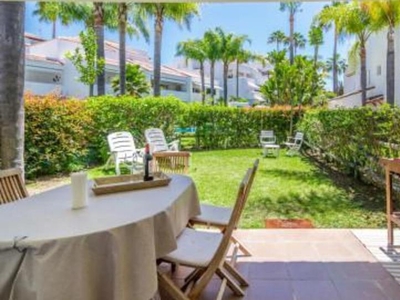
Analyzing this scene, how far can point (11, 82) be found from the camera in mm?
4055

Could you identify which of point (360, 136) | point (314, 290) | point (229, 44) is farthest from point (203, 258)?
point (229, 44)

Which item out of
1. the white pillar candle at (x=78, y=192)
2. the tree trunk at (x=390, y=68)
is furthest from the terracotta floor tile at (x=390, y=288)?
the tree trunk at (x=390, y=68)

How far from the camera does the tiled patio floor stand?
286cm

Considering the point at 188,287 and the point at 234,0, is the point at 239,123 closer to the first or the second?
the point at 234,0

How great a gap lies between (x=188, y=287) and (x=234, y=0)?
7.86 ft

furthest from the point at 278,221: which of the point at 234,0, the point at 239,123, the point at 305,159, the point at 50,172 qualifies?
the point at 239,123

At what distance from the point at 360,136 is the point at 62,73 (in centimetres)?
1694

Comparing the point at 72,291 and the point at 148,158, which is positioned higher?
the point at 148,158

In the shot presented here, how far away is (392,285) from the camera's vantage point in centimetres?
296

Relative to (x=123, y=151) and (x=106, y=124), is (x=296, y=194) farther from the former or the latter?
(x=106, y=124)

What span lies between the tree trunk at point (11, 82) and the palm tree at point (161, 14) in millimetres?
9575

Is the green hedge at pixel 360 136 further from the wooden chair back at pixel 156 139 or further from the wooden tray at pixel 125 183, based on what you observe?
the wooden tray at pixel 125 183

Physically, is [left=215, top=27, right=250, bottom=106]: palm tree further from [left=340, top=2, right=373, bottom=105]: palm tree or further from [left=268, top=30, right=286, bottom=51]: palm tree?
[left=340, top=2, right=373, bottom=105]: palm tree

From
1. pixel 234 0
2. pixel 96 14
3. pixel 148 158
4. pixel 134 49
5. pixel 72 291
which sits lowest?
pixel 72 291
